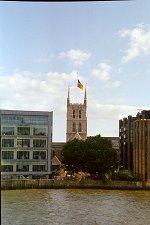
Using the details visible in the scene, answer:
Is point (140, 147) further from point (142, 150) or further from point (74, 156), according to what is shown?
point (74, 156)

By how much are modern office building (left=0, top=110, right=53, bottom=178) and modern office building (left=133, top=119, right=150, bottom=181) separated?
25.0 ft

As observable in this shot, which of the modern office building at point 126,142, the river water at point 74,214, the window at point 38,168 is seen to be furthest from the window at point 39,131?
the river water at point 74,214

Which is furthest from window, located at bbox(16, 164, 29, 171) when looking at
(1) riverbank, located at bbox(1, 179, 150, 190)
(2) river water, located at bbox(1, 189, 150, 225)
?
(2) river water, located at bbox(1, 189, 150, 225)

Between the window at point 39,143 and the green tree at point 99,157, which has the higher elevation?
the window at point 39,143

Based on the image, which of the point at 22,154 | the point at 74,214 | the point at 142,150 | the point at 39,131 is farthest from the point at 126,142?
the point at 74,214

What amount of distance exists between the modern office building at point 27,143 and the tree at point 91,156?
1908 millimetres

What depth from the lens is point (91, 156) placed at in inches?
1206

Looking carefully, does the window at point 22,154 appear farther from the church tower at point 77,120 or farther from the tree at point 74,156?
the church tower at point 77,120

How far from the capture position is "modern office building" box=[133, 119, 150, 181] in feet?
103

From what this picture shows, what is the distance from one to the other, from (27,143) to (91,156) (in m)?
5.24

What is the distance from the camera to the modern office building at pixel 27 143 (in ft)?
96.1

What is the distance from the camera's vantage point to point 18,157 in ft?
97.5

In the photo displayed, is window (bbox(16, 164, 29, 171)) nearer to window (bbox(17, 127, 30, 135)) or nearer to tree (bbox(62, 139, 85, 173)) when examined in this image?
window (bbox(17, 127, 30, 135))

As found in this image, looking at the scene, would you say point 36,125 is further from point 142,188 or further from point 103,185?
point 142,188
